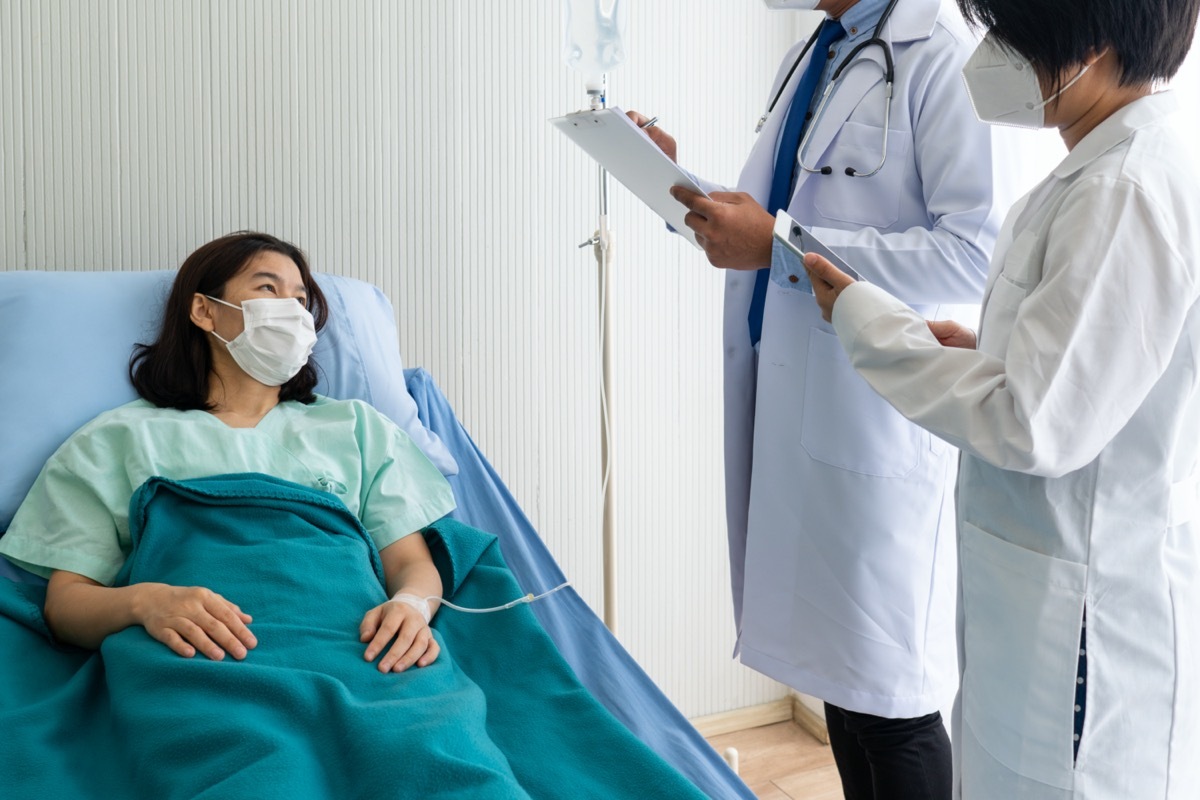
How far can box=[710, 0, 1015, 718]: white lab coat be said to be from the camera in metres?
1.33

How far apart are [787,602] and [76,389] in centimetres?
117

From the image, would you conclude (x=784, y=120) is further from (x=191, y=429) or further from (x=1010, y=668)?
(x=191, y=429)

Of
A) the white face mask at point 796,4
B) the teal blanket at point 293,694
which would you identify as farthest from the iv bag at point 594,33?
the teal blanket at point 293,694

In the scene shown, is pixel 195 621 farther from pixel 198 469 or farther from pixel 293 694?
pixel 198 469

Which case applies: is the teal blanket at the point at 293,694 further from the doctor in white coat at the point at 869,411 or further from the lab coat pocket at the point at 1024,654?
the doctor in white coat at the point at 869,411

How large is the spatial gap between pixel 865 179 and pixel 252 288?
97 cm

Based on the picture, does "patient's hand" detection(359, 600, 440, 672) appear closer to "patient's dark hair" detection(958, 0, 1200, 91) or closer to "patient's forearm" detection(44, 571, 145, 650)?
"patient's forearm" detection(44, 571, 145, 650)

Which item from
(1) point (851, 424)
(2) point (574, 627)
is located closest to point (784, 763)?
(2) point (574, 627)

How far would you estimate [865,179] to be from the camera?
1416mm

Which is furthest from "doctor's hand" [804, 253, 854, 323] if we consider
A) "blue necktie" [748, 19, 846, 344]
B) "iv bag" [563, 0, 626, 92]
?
"iv bag" [563, 0, 626, 92]

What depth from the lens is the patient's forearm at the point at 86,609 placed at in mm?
1184

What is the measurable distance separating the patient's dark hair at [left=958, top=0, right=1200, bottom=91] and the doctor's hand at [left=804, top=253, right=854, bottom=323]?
29 cm

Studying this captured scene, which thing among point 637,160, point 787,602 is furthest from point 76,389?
point 787,602

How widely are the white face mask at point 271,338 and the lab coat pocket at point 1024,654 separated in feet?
3.42
